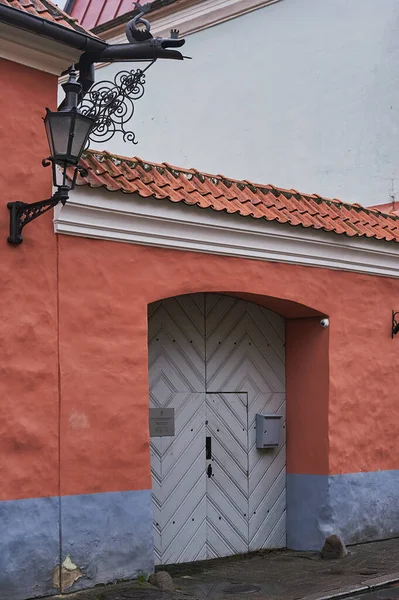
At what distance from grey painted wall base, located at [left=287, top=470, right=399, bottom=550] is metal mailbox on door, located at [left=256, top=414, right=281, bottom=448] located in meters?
0.52

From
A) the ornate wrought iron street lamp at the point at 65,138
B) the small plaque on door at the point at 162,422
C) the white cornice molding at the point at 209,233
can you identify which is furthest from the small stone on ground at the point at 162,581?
the ornate wrought iron street lamp at the point at 65,138

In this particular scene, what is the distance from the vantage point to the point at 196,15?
16.7 meters

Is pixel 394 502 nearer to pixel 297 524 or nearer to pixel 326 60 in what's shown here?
pixel 297 524

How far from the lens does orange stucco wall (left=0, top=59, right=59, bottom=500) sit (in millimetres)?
7645

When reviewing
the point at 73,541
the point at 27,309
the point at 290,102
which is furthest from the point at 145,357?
the point at 290,102

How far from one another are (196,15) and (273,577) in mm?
10785

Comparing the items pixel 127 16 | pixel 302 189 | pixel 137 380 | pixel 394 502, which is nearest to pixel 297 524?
pixel 394 502

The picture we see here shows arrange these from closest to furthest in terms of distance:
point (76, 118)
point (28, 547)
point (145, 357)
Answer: point (76, 118), point (28, 547), point (145, 357)

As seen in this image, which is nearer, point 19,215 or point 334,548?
point 19,215

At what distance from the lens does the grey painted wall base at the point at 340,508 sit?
10305mm

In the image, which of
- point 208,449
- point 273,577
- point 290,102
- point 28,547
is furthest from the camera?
point 290,102

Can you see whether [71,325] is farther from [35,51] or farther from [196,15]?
[196,15]

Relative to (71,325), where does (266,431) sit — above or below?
below

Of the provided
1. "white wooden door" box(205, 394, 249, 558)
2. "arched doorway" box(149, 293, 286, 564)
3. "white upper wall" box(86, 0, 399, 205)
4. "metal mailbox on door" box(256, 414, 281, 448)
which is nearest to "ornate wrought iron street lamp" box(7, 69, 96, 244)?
"arched doorway" box(149, 293, 286, 564)
